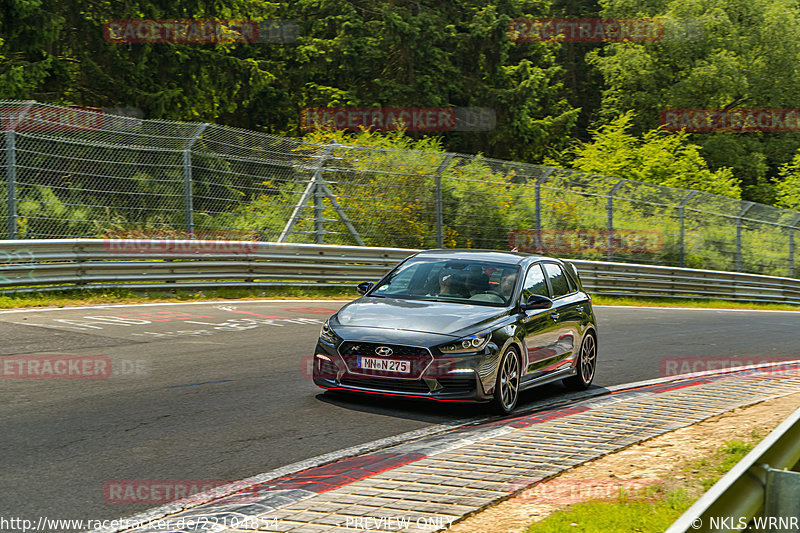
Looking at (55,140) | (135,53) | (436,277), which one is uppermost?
(135,53)

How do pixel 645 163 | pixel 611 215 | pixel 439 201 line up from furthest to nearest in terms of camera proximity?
pixel 645 163 < pixel 611 215 < pixel 439 201

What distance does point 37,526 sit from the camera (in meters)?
4.91

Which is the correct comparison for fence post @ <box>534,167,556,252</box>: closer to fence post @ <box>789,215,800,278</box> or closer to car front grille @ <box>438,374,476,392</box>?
fence post @ <box>789,215,800,278</box>

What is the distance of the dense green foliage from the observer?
99.2ft

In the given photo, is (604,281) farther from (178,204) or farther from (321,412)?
(321,412)

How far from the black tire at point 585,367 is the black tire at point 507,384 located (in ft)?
5.12

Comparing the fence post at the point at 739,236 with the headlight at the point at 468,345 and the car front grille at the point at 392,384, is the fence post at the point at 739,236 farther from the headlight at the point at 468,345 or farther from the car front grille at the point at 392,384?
the car front grille at the point at 392,384

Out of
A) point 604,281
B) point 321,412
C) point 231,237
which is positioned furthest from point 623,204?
point 321,412

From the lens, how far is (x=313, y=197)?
66.6 ft

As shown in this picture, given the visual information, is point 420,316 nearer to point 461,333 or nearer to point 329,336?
point 461,333

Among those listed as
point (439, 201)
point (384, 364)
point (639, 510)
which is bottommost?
point (639, 510)

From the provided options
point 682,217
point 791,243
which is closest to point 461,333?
point 682,217

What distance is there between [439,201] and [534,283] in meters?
12.6

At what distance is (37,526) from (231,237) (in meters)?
14.0
